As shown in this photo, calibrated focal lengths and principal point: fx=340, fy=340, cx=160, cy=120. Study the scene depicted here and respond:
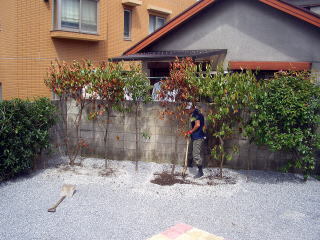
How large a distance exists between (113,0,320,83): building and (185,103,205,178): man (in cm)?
221

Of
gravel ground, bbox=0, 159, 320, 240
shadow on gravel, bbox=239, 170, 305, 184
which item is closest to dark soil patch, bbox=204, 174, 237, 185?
gravel ground, bbox=0, 159, 320, 240

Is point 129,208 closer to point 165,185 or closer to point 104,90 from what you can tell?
point 165,185

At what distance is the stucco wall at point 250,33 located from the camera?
31.2 feet

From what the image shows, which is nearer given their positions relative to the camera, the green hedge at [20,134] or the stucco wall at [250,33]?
the green hedge at [20,134]

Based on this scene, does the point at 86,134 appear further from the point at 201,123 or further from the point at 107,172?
the point at 201,123

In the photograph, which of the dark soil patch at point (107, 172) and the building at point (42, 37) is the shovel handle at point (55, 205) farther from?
the building at point (42, 37)

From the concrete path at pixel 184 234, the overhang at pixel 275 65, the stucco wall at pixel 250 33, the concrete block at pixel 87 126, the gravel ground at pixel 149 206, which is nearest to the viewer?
the concrete path at pixel 184 234

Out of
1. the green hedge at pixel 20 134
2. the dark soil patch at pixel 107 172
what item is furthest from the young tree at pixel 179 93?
the green hedge at pixel 20 134

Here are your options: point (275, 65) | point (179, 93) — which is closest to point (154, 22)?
point (275, 65)

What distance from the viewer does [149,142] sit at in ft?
25.9

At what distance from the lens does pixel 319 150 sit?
688 cm

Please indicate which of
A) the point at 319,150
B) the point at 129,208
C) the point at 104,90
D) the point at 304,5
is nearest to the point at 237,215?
the point at 129,208

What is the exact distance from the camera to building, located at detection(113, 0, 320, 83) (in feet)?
30.9

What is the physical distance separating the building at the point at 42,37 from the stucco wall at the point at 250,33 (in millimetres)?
4911
